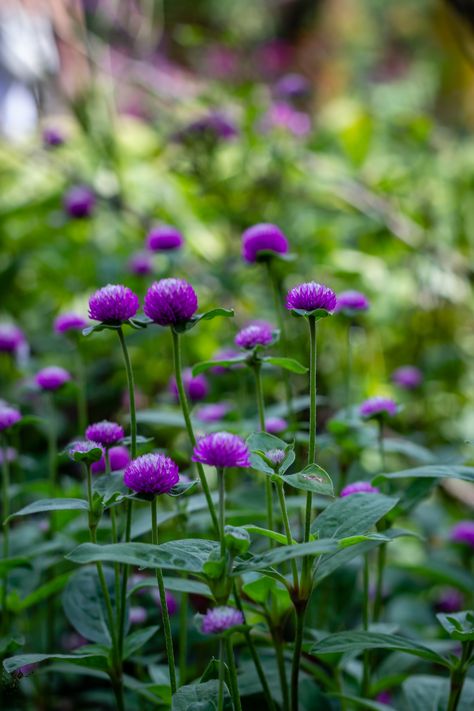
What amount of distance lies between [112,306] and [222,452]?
0.16 metres

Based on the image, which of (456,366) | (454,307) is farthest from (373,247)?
(456,366)

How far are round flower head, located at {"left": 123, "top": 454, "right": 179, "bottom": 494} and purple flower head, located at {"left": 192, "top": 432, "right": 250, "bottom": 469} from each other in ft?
0.11

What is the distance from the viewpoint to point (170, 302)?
23.6 inches

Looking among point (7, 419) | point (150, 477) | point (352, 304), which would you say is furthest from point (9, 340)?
point (150, 477)

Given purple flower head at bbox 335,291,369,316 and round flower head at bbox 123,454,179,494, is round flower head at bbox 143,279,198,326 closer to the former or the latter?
round flower head at bbox 123,454,179,494

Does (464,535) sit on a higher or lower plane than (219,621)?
lower

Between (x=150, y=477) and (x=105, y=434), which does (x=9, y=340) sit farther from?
(x=150, y=477)

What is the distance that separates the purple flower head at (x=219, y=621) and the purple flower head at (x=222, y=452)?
99 mm

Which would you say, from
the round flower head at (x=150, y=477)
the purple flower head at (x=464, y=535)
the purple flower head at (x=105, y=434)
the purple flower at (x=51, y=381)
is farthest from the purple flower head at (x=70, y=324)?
the purple flower head at (x=464, y=535)

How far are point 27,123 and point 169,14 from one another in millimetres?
4090

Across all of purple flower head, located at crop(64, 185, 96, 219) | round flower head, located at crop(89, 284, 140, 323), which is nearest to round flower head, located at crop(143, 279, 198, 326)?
round flower head, located at crop(89, 284, 140, 323)

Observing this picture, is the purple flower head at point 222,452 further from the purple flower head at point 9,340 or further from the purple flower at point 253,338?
the purple flower head at point 9,340

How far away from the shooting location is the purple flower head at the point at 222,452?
20.7 inches

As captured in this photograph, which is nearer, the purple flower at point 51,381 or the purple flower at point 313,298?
the purple flower at point 313,298
